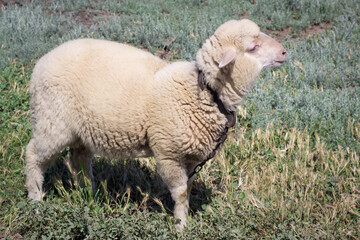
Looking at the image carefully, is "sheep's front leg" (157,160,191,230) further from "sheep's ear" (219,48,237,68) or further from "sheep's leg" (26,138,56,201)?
"sheep's leg" (26,138,56,201)

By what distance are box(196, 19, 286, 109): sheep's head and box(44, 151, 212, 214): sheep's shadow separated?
4.78 ft

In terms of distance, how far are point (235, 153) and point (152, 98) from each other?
1821mm

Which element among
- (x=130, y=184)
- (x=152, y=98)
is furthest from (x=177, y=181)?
(x=130, y=184)

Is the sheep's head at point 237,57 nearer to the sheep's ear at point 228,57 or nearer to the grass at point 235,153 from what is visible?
the sheep's ear at point 228,57

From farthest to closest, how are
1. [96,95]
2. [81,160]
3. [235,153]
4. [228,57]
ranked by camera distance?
[235,153]
[81,160]
[96,95]
[228,57]

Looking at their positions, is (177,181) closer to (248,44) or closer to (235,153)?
(248,44)

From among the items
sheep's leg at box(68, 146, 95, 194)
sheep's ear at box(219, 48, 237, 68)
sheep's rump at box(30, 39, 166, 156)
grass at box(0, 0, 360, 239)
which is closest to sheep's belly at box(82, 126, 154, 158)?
sheep's rump at box(30, 39, 166, 156)

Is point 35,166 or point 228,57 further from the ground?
point 228,57

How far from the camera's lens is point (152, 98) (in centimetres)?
383

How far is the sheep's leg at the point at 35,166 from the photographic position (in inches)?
170

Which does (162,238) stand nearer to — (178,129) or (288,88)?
(178,129)

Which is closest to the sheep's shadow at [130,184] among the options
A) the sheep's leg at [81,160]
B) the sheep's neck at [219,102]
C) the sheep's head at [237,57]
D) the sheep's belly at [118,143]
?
the sheep's leg at [81,160]

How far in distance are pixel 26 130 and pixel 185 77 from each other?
2758mm

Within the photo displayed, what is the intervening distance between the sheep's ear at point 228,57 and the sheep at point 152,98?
1 cm
